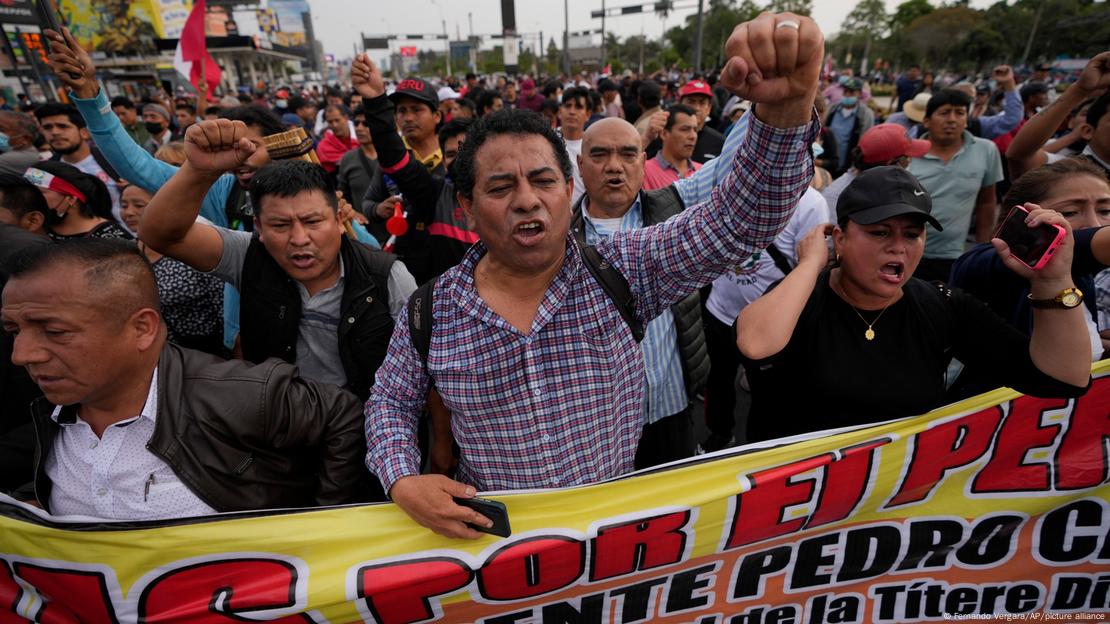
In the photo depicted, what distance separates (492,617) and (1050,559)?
1.94 meters

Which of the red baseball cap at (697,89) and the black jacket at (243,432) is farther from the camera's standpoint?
the red baseball cap at (697,89)

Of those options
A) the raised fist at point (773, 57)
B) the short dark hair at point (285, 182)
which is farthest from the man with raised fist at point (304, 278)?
the raised fist at point (773, 57)

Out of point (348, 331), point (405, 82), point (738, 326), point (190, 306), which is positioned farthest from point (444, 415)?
point (405, 82)

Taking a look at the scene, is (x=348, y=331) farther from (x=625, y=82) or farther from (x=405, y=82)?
(x=625, y=82)

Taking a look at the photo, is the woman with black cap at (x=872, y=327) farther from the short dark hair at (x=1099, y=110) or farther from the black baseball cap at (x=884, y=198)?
the short dark hair at (x=1099, y=110)

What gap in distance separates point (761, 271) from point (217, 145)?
269 centimetres

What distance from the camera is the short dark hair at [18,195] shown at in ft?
8.82

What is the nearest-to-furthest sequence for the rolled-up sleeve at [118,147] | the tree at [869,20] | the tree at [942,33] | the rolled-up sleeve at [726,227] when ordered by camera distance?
the rolled-up sleeve at [726,227], the rolled-up sleeve at [118,147], the tree at [942,33], the tree at [869,20]

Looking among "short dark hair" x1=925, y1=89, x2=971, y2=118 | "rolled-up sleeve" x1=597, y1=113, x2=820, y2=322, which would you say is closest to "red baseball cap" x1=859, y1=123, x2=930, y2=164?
"short dark hair" x1=925, y1=89, x2=971, y2=118

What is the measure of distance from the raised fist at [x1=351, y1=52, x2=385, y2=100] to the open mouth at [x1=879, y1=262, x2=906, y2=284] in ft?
7.95

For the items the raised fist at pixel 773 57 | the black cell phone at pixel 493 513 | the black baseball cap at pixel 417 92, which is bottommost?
the black cell phone at pixel 493 513

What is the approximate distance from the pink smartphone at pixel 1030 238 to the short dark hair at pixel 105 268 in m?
2.60

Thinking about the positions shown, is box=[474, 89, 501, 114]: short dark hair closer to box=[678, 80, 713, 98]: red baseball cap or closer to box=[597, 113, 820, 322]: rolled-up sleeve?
box=[678, 80, 713, 98]: red baseball cap

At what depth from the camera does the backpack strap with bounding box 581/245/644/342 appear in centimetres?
150
